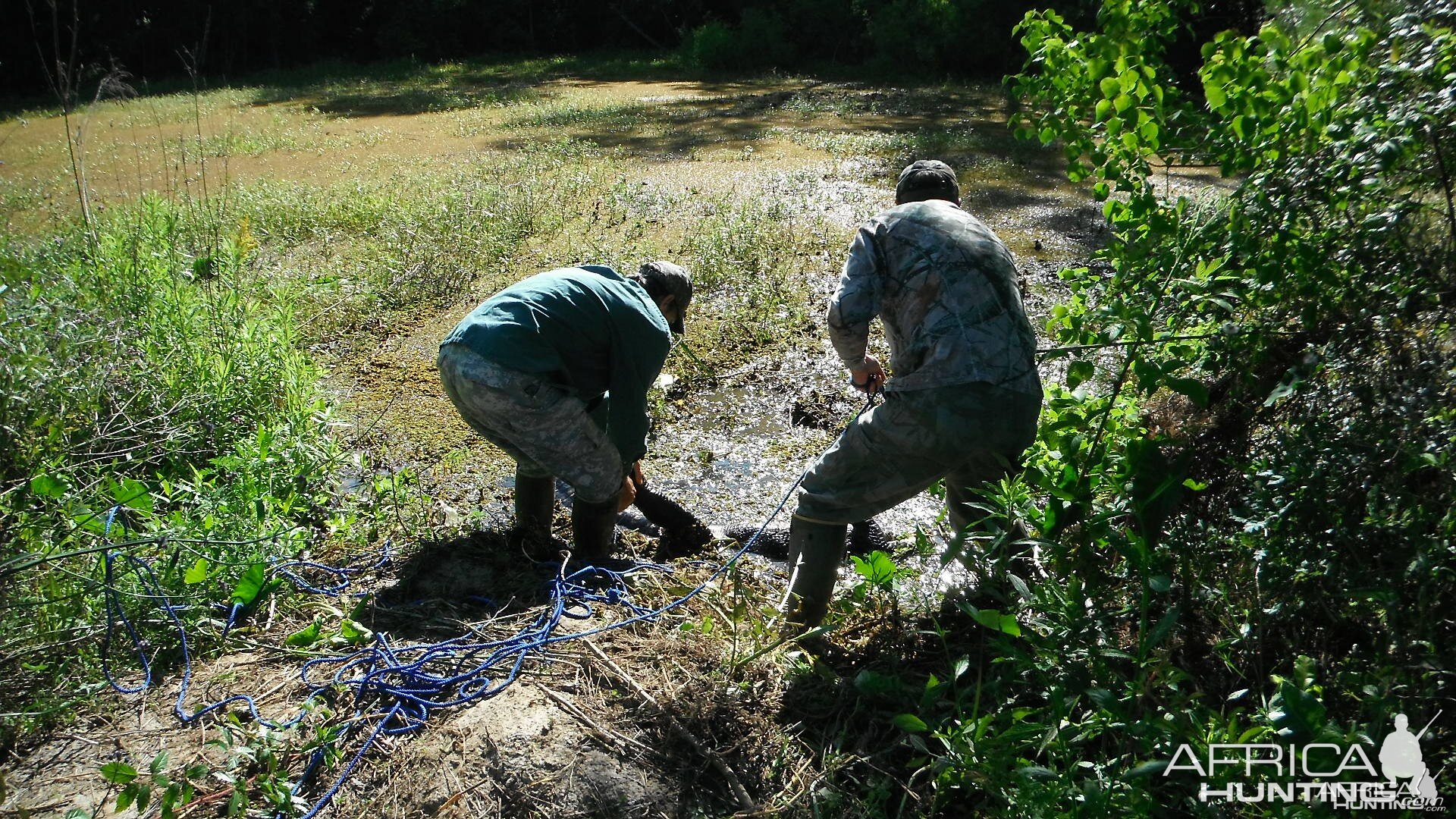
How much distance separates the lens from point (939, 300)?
10.8ft

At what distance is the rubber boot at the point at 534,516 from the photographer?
415 centimetres

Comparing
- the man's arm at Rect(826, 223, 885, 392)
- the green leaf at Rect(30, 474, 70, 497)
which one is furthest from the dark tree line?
the man's arm at Rect(826, 223, 885, 392)

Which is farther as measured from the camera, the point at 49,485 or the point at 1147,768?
the point at 49,485

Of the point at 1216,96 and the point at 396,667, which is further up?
the point at 1216,96

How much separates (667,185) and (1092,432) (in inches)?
292

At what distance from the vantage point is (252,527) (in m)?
3.85

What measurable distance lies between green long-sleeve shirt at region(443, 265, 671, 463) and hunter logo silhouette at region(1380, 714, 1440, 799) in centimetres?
262

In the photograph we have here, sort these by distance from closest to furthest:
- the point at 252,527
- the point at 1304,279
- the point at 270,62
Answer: the point at 1304,279
the point at 252,527
the point at 270,62

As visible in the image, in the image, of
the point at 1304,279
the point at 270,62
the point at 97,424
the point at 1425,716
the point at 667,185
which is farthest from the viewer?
the point at 270,62

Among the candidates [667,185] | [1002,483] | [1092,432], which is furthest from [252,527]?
[667,185]

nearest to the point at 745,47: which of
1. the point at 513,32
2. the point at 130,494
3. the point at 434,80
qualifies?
the point at 434,80

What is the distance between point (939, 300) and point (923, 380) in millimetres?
281

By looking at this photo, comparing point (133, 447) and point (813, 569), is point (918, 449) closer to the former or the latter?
point (813, 569)

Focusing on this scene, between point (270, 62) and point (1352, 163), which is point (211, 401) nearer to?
point (1352, 163)
